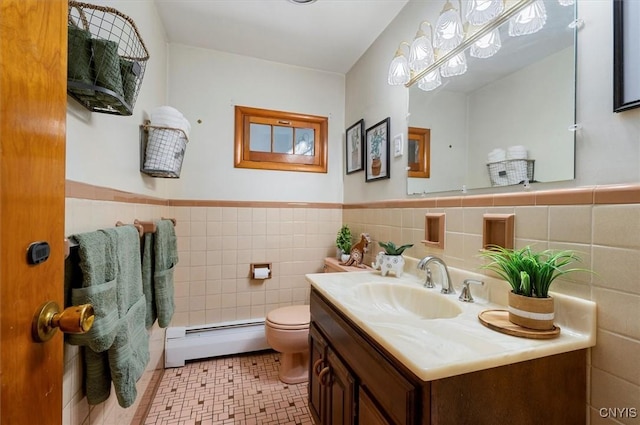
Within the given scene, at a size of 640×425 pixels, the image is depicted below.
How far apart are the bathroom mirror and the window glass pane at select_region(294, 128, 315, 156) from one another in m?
1.16

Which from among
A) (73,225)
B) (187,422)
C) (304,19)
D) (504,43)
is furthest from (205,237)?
(504,43)

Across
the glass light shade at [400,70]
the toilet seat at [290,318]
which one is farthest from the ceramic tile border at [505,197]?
the toilet seat at [290,318]

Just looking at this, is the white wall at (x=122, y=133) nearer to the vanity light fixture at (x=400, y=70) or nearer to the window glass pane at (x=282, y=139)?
the window glass pane at (x=282, y=139)

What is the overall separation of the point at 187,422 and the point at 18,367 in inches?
56.4

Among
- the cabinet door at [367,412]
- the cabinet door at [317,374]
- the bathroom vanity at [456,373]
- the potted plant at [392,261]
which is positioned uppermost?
the potted plant at [392,261]

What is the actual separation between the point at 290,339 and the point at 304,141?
1.61 meters

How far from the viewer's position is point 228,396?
1677 mm

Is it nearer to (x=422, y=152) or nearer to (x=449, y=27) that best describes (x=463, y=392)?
(x=422, y=152)

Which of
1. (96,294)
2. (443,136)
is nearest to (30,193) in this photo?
(96,294)

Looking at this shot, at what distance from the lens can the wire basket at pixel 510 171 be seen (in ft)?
3.09

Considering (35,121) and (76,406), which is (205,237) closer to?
(76,406)

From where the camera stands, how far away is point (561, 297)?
2.57 ft

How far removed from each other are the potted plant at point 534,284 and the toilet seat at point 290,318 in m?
1.27

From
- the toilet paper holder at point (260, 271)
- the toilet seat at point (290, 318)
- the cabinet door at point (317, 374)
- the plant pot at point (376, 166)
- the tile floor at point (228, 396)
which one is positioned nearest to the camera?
the cabinet door at point (317, 374)
